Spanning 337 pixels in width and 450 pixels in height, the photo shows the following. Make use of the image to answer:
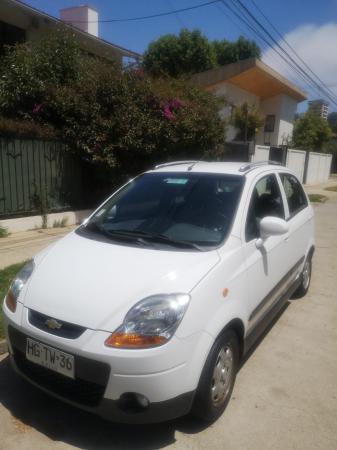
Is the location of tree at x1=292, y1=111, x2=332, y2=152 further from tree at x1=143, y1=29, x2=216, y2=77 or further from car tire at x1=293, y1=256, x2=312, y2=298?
car tire at x1=293, y1=256, x2=312, y2=298

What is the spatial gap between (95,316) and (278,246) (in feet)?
6.48

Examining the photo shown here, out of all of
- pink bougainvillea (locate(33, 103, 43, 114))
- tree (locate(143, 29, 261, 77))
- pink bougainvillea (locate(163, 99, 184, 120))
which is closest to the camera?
pink bougainvillea (locate(33, 103, 43, 114))

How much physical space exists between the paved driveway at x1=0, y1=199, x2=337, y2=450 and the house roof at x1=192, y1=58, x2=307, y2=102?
16.5m

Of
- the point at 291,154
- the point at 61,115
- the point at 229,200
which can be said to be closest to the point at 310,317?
the point at 229,200

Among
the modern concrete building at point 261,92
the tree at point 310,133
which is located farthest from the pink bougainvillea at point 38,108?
the tree at point 310,133

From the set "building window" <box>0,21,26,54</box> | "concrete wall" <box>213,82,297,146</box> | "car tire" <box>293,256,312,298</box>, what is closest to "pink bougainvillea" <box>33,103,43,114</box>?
"building window" <box>0,21,26,54</box>

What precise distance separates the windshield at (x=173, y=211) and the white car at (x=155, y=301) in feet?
0.04

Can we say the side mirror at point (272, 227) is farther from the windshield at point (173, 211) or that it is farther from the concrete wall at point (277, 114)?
the concrete wall at point (277, 114)

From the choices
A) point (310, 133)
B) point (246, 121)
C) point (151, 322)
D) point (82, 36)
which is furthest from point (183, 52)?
point (151, 322)

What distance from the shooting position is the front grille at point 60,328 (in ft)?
7.29

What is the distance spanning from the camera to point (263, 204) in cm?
348

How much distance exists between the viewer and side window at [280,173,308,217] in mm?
4155

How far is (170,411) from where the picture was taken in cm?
220

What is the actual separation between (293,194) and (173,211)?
6.26 feet
